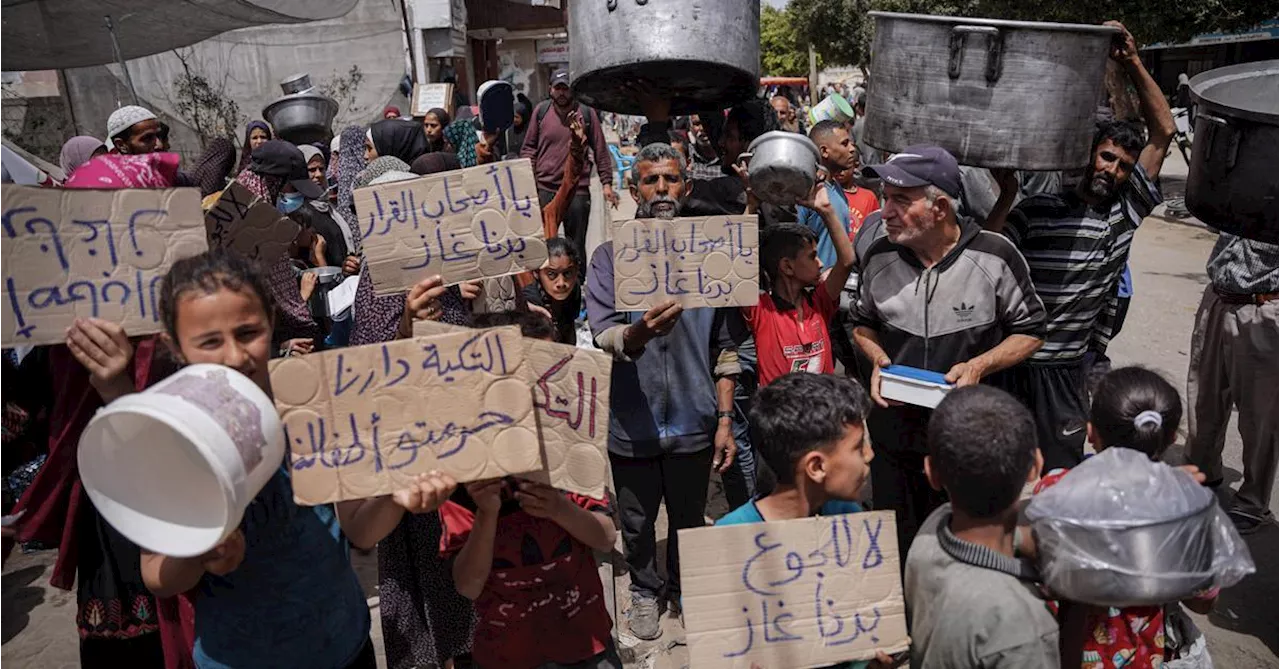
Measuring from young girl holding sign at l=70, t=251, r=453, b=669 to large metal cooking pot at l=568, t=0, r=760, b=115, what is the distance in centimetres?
203

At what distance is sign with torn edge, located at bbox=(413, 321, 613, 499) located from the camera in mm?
1950

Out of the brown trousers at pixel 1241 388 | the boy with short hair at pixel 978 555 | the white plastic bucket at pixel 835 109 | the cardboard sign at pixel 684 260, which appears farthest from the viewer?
the white plastic bucket at pixel 835 109

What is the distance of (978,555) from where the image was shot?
1.77 m

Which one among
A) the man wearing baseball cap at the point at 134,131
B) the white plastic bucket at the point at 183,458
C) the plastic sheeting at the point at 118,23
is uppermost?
the plastic sheeting at the point at 118,23

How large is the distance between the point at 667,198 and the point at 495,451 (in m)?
2.10

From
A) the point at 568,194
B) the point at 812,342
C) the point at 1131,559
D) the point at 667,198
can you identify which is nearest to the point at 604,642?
the point at 1131,559

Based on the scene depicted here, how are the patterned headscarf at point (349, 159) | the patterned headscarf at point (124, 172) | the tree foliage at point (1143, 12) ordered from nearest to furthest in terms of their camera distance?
the patterned headscarf at point (124, 172) → the patterned headscarf at point (349, 159) → the tree foliage at point (1143, 12)

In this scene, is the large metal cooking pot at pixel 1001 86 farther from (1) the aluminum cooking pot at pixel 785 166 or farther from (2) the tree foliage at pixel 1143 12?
(2) the tree foliage at pixel 1143 12

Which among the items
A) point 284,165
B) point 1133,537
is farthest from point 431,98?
point 1133,537

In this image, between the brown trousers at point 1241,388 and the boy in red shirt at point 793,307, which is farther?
the brown trousers at point 1241,388

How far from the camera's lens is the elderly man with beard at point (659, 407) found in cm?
338

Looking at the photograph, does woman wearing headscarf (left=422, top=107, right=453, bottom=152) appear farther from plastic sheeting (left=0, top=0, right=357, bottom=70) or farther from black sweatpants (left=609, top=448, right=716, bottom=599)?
black sweatpants (left=609, top=448, right=716, bottom=599)

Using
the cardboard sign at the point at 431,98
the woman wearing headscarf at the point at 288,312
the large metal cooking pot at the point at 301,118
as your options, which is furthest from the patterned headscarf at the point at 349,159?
the cardboard sign at the point at 431,98

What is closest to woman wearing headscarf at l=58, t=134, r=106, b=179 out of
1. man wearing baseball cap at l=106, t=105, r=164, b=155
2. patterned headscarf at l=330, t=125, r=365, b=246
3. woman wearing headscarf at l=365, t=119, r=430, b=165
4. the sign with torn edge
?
man wearing baseball cap at l=106, t=105, r=164, b=155
